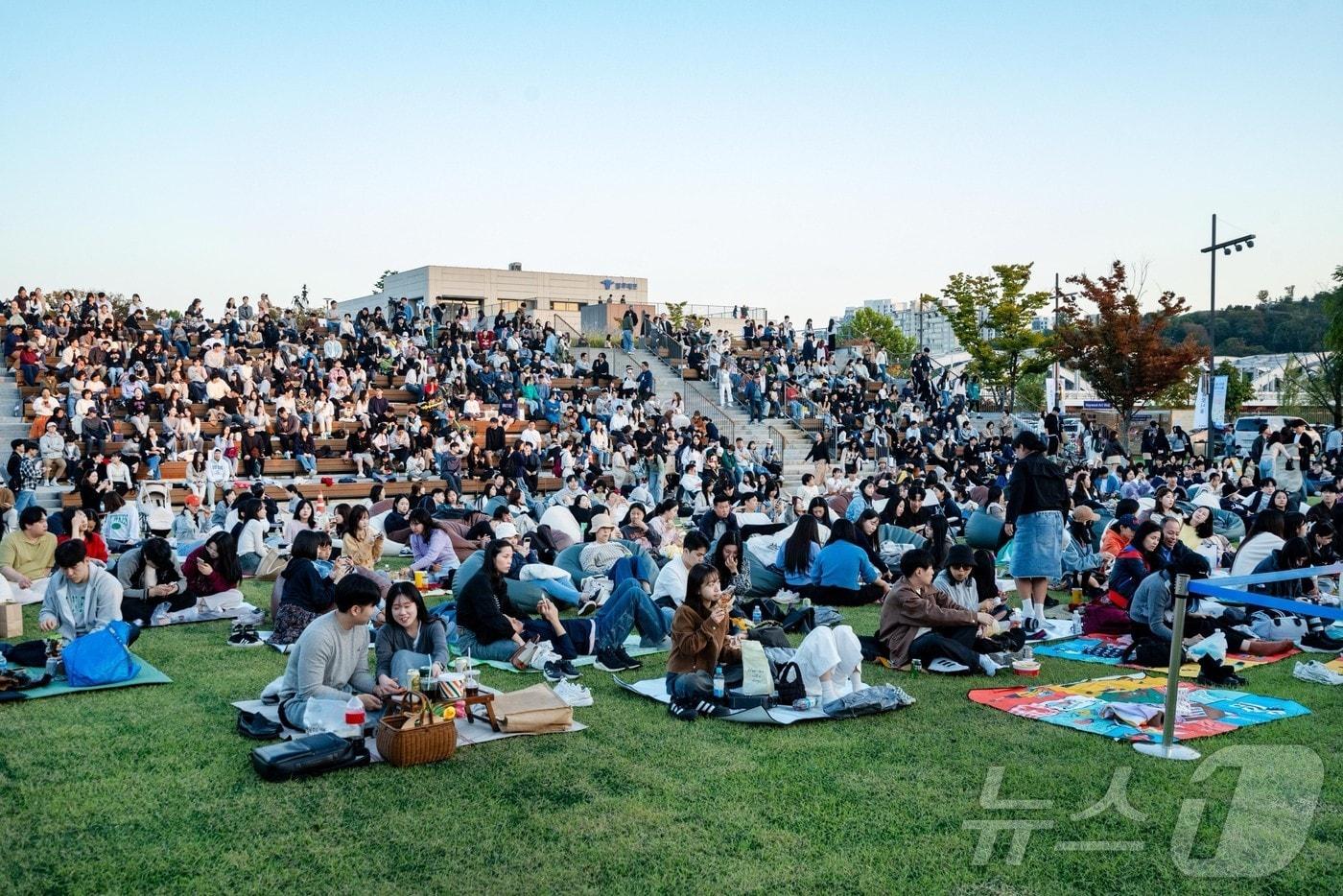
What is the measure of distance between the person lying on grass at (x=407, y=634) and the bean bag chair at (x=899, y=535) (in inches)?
302

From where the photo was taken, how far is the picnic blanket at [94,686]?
742cm

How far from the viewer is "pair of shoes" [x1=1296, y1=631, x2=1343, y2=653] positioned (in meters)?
8.89

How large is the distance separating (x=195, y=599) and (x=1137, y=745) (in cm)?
867

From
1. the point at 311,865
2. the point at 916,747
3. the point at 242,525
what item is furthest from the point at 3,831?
the point at 242,525

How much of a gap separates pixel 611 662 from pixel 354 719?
274cm

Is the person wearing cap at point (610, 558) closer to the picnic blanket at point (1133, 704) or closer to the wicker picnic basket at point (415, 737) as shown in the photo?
the picnic blanket at point (1133, 704)

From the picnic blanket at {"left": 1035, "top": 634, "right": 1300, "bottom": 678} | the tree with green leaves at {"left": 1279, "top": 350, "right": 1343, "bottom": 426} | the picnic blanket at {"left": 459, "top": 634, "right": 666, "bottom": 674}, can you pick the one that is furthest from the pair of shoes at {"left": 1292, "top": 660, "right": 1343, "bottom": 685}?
the tree with green leaves at {"left": 1279, "top": 350, "right": 1343, "bottom": 426}

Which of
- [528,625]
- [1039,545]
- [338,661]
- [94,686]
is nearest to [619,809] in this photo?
[338,661]

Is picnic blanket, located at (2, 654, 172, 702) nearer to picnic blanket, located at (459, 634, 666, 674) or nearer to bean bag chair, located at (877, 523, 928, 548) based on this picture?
picnic blanket, located at (459, 634, 666, 674)

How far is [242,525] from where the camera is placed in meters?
13.7

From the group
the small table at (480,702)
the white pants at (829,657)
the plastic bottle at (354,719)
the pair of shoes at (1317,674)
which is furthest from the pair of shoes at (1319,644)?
the plastic bottle at (354,719)

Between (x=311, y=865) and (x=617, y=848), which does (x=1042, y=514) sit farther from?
(x=311, y=865)

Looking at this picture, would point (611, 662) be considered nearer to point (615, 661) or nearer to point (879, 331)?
point (615, 661)

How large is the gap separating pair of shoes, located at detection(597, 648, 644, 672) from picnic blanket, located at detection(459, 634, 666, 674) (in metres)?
0.18
